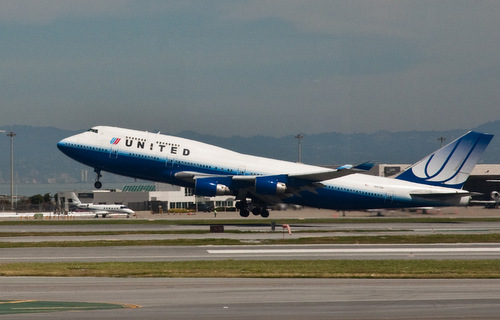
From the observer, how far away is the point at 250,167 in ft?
211

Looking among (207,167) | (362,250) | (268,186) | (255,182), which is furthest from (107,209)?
(362,250)

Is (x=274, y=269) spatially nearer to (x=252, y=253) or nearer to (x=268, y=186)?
(x=252, y=253)

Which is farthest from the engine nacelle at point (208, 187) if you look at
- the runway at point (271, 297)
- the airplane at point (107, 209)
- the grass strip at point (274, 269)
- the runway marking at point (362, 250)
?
the airplane at point (107, 209)

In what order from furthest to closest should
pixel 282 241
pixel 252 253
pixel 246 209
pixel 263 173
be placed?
pixel 246 209 < pixel 263 173 < pixel 282 241 < pixel 252 253

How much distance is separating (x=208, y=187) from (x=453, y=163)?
74.9 feet

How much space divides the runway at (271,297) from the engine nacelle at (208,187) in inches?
1370

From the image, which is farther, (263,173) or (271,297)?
(263,173)

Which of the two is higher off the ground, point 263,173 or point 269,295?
point 263,173

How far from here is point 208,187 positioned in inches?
2430

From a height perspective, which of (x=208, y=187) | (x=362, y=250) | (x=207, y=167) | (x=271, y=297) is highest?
(x=207, y=167)

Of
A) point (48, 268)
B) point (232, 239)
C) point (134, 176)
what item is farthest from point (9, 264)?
point (134, 176)

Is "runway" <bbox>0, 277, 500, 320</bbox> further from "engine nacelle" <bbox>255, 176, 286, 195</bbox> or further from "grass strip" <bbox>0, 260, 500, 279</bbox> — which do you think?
"engine nacelle" <bbox>255, 176, 286, 195</bbox>

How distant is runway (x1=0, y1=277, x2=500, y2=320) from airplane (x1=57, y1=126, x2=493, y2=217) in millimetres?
35501

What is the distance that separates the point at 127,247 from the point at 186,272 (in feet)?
46.9
